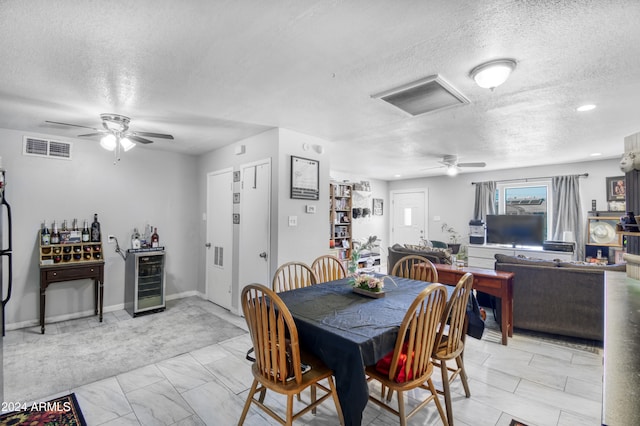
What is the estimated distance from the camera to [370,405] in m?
2.21

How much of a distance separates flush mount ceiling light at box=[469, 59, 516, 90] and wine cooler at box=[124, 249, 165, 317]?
434 cm

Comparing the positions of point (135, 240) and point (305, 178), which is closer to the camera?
point (305, 178)

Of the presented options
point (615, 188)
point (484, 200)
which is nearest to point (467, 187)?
point (484, 200)

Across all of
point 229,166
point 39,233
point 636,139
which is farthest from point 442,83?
point 39,233

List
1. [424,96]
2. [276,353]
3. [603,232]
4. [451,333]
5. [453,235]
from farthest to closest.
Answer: [453,235] < [603,232] < [424,96] < [451,333] < [276,353]

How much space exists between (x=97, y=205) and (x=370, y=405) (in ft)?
14.3

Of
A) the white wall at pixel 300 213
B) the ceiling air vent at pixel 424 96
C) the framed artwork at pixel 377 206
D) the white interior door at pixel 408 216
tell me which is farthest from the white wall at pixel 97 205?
the white interior door at pixel 408 216

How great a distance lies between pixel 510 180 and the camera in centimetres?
655

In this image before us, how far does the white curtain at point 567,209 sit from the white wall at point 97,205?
6.81m

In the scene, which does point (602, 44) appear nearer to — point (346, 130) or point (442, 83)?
point (442, 83)

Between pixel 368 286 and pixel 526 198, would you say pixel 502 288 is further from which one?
pixel 526 198

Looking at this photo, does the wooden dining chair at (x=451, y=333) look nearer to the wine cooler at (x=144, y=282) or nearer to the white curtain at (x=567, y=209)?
the wine cooler at (x=144, y=282)

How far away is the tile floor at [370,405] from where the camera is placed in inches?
81.0

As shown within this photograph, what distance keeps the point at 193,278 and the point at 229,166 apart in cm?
212
